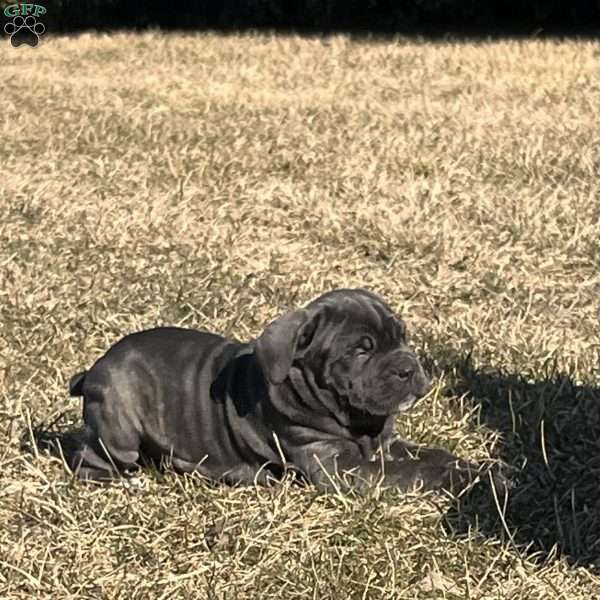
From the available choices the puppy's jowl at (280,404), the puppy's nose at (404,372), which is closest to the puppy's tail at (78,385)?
the puppy's jowl at (280,404)

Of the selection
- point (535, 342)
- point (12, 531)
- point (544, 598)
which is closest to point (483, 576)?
point (544, 598)

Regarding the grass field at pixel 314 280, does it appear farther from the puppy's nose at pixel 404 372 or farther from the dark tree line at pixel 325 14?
the dark tree line at pixel 325 14

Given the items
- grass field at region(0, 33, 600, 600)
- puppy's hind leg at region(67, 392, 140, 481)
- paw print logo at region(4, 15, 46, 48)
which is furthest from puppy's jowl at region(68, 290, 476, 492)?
paw print logo at region(4, 15, 46, 48)

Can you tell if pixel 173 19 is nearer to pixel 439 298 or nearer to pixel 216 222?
pixel 216 222

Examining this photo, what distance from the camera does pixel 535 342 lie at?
5371 millimetres

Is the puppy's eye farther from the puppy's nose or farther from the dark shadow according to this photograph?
the dark shadow

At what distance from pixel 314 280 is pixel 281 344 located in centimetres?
254

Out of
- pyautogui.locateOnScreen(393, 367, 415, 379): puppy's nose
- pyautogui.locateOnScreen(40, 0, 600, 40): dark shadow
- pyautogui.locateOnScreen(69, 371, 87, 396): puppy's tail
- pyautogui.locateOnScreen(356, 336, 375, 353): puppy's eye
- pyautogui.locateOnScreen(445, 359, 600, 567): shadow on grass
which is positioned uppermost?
pyautogui.locateOnScreen(40, 0, 600, 40): dark shadow

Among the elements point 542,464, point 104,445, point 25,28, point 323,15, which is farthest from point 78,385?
point 323,15

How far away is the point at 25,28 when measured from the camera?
20.1 meters

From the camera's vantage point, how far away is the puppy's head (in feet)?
12.8

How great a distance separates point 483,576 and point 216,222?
439cm

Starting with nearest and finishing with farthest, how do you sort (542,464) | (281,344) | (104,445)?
(281,344) → (104,445) → (542,464)

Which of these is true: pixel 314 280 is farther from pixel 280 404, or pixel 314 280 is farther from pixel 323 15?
pixel 323 15
